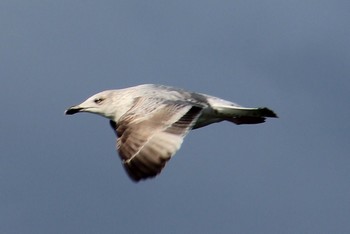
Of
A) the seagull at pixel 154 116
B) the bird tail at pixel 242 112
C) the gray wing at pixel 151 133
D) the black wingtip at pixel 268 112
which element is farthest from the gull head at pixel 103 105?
the black wingtip at pixel 268 112

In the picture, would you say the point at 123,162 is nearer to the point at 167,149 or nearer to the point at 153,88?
the point at 167,149

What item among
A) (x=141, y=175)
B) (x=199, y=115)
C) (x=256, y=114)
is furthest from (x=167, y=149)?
(x=256, y=114)

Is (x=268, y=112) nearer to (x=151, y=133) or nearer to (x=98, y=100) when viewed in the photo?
A: (x=98, y=100)

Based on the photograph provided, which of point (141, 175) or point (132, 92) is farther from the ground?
point (132, 92)

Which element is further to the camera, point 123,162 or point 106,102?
point 106,102

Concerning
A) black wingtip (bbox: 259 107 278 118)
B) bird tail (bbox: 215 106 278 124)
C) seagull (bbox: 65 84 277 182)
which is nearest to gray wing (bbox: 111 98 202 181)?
seagull (bbox: 65 84 277 182)

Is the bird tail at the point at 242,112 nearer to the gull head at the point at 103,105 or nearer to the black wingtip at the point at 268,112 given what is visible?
the black wingtip at the point at 268,112

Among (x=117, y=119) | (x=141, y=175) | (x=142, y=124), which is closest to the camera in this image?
(x=141, y=175)
